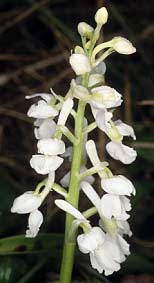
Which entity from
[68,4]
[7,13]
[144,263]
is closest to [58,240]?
[144,263]

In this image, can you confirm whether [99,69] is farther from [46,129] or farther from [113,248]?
[113,248]

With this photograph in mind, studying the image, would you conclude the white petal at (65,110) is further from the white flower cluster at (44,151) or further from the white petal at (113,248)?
the white petal at (113,248)

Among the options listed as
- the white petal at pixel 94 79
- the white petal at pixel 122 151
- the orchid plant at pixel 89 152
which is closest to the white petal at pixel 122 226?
the orchid plant at pixel 89 152

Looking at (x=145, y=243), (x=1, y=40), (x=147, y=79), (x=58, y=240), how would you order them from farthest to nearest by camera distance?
(x=1, y=40) < (x=147, y=79) < (x=145, y=243) < (x=58, y=240)

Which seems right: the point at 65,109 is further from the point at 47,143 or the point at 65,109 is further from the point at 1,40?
the point at 1,40

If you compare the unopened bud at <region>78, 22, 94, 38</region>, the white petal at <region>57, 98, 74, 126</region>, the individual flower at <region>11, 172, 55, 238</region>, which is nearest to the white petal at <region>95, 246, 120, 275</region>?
the individual flower at <region>11, 172, 55, 238</region>

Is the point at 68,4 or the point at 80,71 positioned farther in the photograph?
the point at 68,4

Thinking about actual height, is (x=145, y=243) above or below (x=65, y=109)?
below
